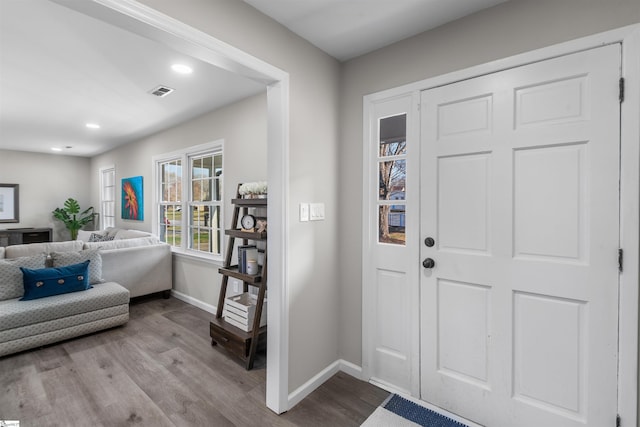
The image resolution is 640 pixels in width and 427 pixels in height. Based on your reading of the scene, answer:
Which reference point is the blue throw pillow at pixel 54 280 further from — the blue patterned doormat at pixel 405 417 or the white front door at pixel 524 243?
the white front door at pixel 524 243

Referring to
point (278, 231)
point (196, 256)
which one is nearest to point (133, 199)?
point (196, 256)

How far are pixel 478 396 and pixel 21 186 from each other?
8.59 metres

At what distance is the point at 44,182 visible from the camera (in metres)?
6.40

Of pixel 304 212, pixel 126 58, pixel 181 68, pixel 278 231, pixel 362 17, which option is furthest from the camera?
pixel 181 68

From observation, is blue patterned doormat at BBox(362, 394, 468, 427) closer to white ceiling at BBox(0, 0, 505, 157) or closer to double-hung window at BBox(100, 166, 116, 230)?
white ceiling at BBox(0, 0, 505, 157)

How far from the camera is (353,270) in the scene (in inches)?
90.2

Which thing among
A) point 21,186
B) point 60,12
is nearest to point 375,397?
point 60,12

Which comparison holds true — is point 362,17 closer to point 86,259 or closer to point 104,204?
point 86,259

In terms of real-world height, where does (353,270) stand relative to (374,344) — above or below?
above

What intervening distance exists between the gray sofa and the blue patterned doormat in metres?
2.83

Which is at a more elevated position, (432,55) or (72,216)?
(432,55)

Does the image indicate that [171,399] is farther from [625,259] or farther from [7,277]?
[625,259]

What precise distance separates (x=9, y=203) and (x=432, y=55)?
8.24m

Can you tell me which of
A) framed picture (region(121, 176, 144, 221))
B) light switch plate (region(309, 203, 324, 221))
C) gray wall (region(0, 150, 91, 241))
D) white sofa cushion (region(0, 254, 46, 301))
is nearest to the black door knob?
light switch plate (region(309, 203, 324, 221))
